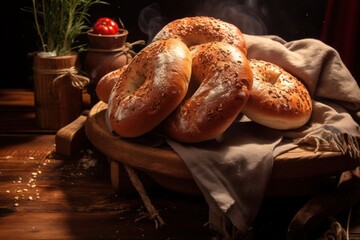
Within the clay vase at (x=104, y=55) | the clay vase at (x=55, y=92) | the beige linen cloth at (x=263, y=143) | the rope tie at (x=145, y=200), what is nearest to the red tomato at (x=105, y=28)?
the clay vase at (x=104, y=55)

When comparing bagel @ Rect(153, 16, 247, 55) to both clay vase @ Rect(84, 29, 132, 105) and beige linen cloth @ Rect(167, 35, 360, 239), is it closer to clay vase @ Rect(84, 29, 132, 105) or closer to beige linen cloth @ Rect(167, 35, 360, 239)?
beige linen cloth @ Rect(167, 35, 360, 239)

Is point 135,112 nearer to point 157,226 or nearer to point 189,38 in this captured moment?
point 157,226

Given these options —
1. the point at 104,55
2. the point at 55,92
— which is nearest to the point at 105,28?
the point at 104,55

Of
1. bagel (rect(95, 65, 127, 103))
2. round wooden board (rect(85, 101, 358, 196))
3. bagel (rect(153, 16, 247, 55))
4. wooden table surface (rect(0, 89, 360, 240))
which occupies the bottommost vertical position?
wooden table surface (rect(0, 89, 360, 240))

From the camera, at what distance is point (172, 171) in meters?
1.41

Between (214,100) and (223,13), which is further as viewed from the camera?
(223,13)

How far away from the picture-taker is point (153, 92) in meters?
1.46

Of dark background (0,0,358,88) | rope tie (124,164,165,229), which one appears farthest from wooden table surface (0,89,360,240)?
dark background (0,0,358,88)

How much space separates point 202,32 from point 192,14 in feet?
2.67

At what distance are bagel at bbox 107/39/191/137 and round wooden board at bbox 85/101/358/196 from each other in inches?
2.3

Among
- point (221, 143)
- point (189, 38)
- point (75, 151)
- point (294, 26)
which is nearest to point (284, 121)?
point (221, 143)

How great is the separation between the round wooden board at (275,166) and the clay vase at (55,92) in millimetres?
615

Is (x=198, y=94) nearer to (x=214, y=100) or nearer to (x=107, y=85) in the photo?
(x=214, y=100)

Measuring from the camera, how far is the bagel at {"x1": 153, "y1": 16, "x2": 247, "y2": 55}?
70.1 inches
